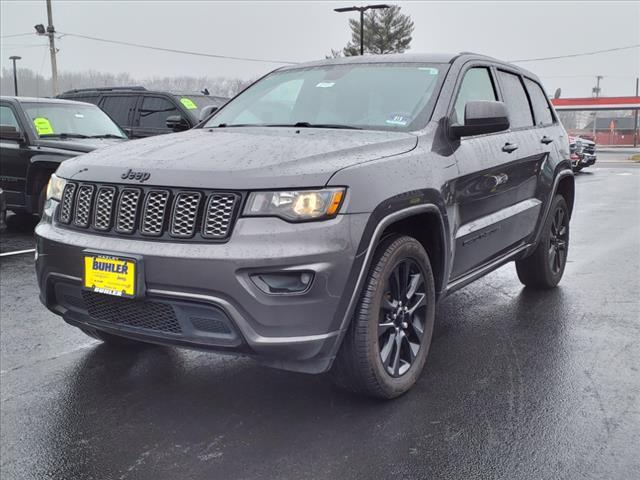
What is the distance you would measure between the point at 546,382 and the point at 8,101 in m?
8.20

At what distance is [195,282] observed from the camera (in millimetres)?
2852

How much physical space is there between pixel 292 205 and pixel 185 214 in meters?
0.48

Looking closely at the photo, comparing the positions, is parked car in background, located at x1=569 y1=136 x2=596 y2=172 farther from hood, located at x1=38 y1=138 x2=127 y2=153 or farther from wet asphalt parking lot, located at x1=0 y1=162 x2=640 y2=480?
wet asphalt parking lot, located at x1=0 y1=162 x2=640 y2=480

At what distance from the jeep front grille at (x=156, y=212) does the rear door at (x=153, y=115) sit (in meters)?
8.52

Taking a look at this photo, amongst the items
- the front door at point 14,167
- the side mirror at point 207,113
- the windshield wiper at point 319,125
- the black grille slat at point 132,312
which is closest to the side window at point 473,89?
the windshield wiper at point 319,125

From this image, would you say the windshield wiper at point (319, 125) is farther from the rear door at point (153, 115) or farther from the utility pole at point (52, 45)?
the utility pole at point (52, 45)

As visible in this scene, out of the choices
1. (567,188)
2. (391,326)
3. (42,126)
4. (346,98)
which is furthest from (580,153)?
(391,326)

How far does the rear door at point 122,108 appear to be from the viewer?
39.8ft

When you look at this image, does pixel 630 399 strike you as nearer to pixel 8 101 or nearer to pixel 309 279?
pixel 309 279

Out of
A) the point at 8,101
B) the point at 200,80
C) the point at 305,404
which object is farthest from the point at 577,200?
the point at 200,80

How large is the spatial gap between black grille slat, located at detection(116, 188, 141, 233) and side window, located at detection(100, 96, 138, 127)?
31.4ft

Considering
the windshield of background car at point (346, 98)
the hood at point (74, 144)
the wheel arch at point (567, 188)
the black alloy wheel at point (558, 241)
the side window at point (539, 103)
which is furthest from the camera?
the hood at point (74, 144)

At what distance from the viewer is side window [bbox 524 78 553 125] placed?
5.44 meters

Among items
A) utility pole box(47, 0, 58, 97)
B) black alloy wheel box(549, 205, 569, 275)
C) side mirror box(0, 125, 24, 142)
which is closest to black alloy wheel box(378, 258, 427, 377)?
black alloy wheel box(549, 205, 569, 275)
